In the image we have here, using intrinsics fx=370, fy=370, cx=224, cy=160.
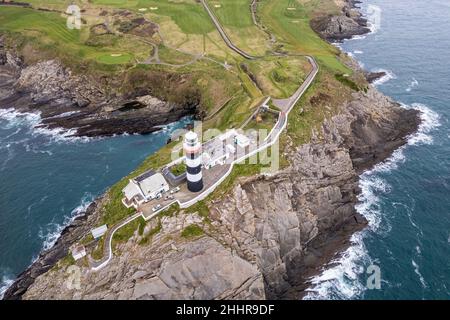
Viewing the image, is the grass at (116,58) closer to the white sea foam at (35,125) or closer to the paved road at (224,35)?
the white sea foam at (35,125)

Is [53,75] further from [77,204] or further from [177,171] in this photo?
[177,171]

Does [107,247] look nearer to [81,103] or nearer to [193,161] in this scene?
[193,161]

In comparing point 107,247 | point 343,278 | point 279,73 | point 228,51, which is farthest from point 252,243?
point 228,51

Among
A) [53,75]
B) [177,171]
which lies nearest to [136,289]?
[177,171]

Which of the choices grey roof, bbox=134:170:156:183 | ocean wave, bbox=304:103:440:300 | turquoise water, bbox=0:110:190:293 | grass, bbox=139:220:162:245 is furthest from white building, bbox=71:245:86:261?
ocean wave, bbox=304:103:440:300

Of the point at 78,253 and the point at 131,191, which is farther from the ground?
the point at 131,191
